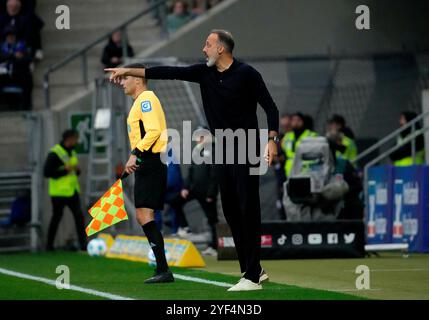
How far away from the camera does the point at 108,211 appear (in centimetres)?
1315

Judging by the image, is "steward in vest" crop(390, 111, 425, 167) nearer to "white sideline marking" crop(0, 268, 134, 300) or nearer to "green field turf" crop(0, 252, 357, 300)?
"green field turf" crop(0, 252, 357, 300)

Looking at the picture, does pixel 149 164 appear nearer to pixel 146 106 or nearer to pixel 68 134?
pixel 146 106

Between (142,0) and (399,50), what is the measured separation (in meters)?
5.90

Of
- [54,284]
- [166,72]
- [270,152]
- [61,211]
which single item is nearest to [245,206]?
[270,152]

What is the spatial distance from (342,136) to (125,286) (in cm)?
956

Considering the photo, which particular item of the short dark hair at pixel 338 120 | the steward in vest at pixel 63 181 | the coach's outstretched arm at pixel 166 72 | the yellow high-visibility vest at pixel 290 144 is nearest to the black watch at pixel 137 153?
the coach's outstretched arm at pixel 166 72

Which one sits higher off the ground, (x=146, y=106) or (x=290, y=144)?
(x=146, y=106)

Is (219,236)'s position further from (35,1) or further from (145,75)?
(35,1)

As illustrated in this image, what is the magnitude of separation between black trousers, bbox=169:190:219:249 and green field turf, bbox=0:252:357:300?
2441 millimetres

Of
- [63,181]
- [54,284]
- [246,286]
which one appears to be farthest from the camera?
[63,181]

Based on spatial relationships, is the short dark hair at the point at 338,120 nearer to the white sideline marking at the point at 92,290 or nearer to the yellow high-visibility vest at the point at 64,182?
the yellow high-visibility vest at the point at 64,182

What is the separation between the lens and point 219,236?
18328 mm

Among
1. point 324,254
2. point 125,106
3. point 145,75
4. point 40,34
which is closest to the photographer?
point 145,75
